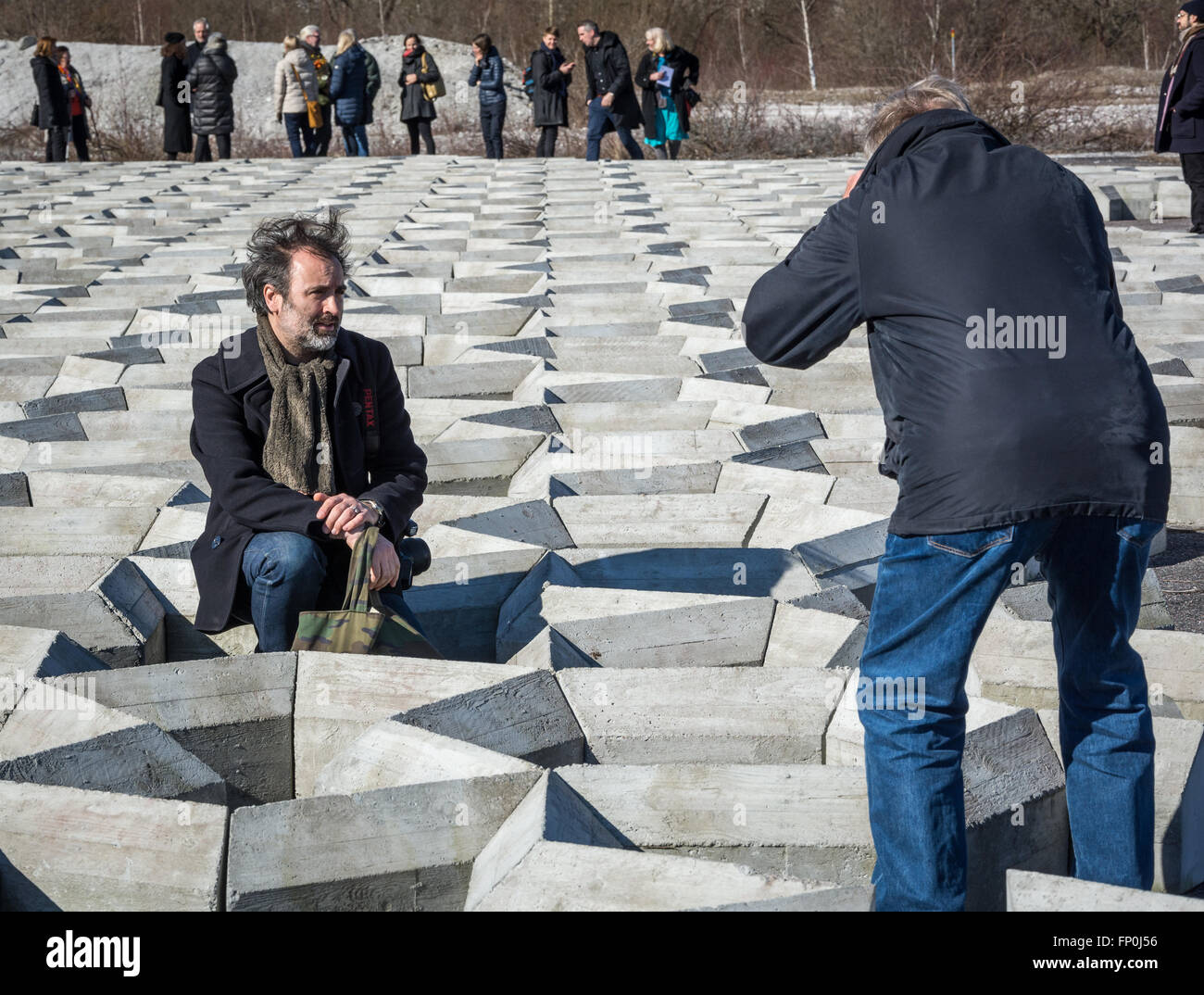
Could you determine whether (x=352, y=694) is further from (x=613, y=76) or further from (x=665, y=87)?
(x=665, y=87)

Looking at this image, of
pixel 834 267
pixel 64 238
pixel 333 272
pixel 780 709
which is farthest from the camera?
pixel 64 238

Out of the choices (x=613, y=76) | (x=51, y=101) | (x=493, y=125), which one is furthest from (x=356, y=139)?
(x=613, y=76)

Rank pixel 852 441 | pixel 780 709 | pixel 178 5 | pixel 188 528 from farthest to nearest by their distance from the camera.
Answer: pixel 178 5 < pixel 852 441 < pixel 188 528 < pixel 780 709

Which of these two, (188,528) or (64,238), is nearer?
(188,528)

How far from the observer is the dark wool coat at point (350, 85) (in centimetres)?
1512

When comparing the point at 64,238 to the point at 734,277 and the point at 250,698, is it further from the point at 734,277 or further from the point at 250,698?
the point at 250,698

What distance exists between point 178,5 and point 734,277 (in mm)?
29820

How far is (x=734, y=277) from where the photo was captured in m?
7.53

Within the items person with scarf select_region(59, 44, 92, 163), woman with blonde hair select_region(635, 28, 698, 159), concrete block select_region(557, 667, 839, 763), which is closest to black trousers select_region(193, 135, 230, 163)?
person with scarf select_region(59, 44, 92, 163)

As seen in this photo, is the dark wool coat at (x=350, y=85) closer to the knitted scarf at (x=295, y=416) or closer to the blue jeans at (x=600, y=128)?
the blue jeans at (x=600, y=128)

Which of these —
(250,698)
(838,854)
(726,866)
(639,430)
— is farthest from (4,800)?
(639,430)

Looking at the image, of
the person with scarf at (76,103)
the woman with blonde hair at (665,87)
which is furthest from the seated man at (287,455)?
the person with scarf at (76,103)

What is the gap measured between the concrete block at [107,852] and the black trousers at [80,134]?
15293mm

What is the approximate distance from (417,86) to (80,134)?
4.08 m
